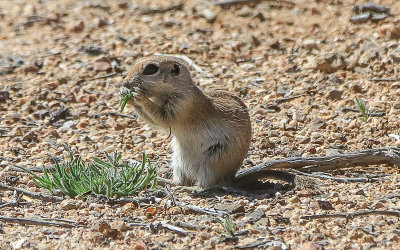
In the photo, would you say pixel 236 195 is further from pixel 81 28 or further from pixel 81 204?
pixel 81 28

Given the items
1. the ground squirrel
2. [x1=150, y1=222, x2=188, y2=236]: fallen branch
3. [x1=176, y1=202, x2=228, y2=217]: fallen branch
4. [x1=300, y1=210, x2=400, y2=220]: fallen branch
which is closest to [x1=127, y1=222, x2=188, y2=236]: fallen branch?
[x1=150, y1=222, x2=188, y2=236]: fallen branch

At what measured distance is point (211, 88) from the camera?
7.54 meters

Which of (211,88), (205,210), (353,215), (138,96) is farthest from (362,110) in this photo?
(205,210)

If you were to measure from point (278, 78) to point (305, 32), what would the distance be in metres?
1.23

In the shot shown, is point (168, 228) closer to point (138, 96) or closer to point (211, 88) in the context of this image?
point (138, 96)

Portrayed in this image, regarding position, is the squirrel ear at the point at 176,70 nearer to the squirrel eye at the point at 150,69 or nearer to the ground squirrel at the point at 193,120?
the ground squirrel at the point at 193,120

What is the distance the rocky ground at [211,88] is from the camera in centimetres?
445

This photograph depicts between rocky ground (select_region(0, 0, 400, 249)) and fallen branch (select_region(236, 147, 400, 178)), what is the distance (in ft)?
0.30

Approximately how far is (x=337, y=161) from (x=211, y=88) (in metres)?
2.18

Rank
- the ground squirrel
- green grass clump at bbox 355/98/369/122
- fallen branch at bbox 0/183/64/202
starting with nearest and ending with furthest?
fallen branch at bbox 0/183/64/202 → the ground squirrel → green grass clump at bbox 355/98/369/122

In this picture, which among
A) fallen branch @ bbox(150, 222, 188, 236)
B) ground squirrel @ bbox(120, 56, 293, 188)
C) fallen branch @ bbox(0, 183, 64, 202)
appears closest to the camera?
fallen branch @ bbox(150, 222, 188, 236)

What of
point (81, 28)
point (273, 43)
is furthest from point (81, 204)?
point (81, 28)

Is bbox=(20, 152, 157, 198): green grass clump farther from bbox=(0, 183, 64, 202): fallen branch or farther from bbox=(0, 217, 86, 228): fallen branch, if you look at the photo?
bbox=(0, 217, 86, 228): fallen branch

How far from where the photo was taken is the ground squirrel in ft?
18.6
